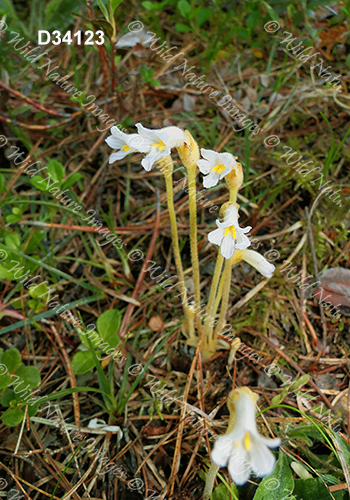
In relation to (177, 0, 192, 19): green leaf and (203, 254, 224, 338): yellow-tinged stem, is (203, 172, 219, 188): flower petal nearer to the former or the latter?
(203, 254, 224, 338): yellow-tinged stem

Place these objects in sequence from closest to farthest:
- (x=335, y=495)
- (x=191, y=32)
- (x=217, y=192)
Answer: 1. (x=335, y=495)
2. (x=217, y=192)
3. (x=191, y=32)

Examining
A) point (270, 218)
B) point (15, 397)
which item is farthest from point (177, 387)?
point (270, 218)

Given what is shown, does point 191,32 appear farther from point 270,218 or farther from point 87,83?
point 270,218

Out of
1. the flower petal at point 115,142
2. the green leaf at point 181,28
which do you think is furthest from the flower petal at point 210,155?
the green leaf at point 181,28

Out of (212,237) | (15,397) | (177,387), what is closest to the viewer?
(212,237)

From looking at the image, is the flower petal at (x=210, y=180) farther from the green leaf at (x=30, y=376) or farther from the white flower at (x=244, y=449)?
the green leaf at (x=30, y=376)

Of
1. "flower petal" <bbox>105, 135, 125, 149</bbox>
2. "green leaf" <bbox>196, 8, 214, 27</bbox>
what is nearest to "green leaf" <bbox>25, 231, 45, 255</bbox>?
"flower petal" <bbox>105, 135, 125, 149</bbox>
